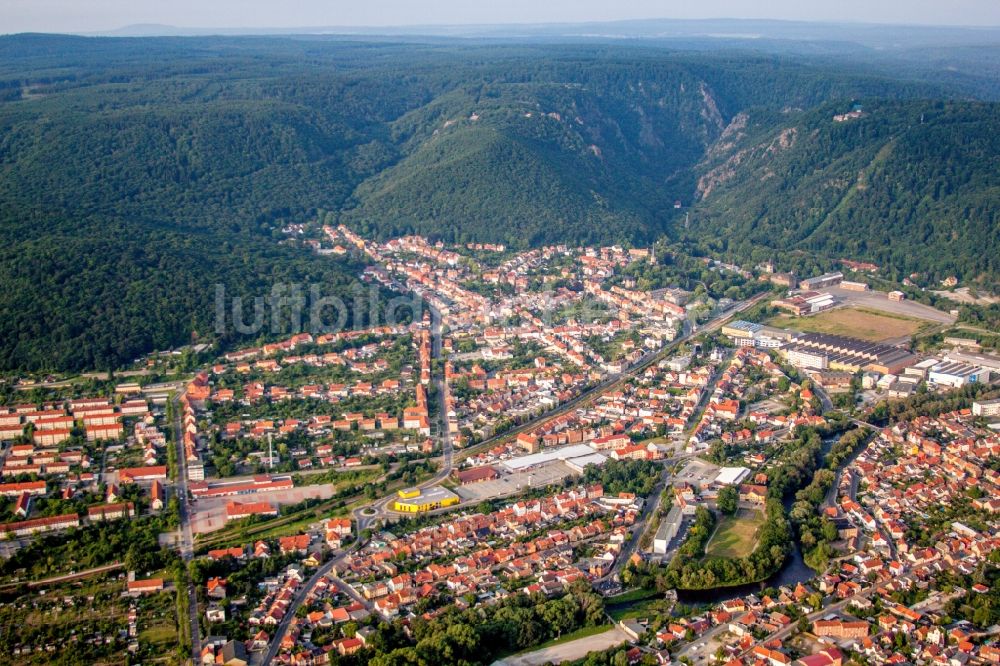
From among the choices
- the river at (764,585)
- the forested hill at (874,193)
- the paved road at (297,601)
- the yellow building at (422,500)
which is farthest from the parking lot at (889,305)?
the paved road at (297,601)

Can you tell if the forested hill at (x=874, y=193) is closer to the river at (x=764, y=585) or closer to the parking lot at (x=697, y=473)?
the parking lot at (x=697, y=473)

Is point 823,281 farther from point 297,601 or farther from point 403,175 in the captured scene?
point 297,601

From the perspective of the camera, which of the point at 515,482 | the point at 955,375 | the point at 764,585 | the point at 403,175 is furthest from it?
the point at 403,175

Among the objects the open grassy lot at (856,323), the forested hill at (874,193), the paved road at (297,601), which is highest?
the forested hill at (874,193)

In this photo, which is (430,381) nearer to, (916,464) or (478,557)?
Answer: (478,557)

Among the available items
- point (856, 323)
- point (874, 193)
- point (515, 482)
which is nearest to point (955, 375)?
point (856, 323)

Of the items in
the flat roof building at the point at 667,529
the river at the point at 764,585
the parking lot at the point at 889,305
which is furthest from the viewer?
the parking lot at the point at 889,305
